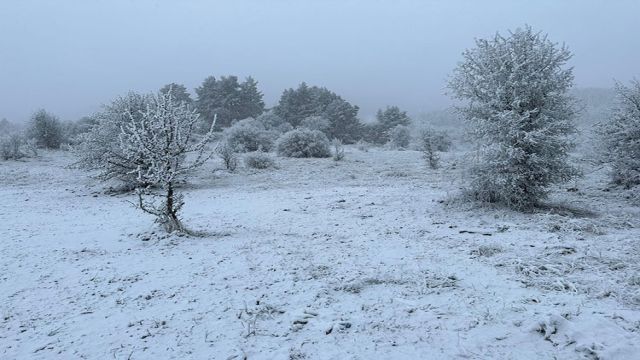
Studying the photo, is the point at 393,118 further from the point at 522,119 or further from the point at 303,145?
the point at 522,119

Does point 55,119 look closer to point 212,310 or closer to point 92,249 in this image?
point 92,249

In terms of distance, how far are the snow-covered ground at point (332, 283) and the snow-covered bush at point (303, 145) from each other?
1529 centimetres

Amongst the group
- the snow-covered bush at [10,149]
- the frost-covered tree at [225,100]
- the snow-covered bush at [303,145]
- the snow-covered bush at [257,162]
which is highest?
the frost-covered tree at [225,100]

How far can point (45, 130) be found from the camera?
32.2m

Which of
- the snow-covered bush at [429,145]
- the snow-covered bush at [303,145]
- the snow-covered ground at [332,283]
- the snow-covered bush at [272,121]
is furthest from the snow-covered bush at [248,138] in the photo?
the snow-covered ground at [332,283]

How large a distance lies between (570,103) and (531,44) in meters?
1.79

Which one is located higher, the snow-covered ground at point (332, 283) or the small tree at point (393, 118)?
the small tree at point (393, 118)

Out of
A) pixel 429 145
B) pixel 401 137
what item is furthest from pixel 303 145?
pixel 401 137

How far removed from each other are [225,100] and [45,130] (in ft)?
76.2

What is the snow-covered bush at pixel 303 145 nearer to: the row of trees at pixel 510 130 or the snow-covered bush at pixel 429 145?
the snow-covered bush at pixel 429 145

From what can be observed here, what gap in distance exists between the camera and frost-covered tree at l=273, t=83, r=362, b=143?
50.6m

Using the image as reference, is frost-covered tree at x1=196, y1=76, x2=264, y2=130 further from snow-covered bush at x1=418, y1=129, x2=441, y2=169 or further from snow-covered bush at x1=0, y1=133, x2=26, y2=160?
snow-covered bush at x1=418, y1=129, x2=441, y2=169

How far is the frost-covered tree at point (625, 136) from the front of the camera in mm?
12125

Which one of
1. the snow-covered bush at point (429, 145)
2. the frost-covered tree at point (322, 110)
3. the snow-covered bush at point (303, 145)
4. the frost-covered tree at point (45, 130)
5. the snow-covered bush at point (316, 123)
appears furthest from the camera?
the frost-covered tree at point (322, 110)
